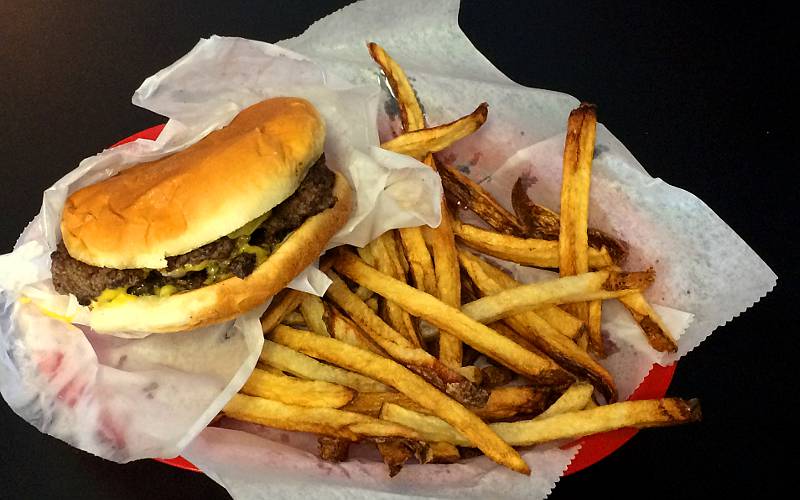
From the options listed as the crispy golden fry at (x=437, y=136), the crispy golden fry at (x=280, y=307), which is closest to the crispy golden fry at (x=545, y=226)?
the crispy golden fry at (x=437, y=136)

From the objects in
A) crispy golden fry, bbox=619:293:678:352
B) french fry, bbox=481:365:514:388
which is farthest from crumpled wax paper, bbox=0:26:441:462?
crispy golden fry, bbox=619:293:678:352

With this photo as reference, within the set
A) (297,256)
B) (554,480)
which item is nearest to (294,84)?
(297,256)

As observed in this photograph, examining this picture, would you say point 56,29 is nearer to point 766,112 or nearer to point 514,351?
point 514,351

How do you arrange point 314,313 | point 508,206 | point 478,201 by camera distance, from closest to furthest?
point 314,313, point 478,201, point 508,206

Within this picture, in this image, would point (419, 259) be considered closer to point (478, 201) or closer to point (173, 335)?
point (478, 201)

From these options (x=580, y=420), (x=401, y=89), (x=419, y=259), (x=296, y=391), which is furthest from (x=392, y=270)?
(x=580, y=420)

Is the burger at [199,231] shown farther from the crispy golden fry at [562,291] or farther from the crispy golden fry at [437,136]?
the crispy golden fry at [562,291]
